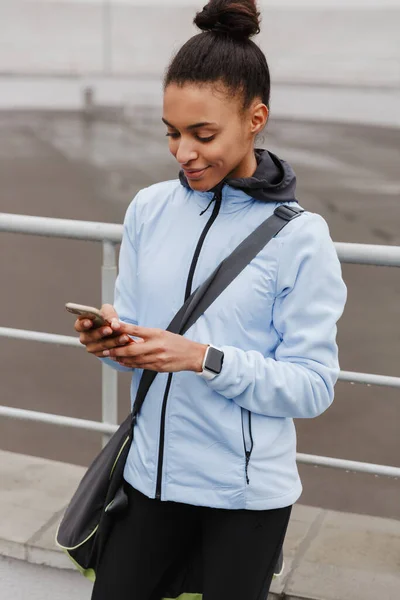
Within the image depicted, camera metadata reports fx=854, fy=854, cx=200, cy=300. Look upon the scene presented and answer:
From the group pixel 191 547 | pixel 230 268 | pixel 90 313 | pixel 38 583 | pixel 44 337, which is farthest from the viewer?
pixel 44 337

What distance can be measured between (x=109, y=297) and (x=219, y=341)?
0.97 metres

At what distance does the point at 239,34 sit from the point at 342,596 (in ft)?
4.62

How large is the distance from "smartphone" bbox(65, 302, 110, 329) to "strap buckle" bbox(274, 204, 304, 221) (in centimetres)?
36

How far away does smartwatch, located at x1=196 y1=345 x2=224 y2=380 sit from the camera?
1.44 meters

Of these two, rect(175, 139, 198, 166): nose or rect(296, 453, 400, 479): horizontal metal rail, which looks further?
rect(296, 453, 400, 479): horizontal metal rail

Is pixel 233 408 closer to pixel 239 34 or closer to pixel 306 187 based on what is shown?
pixel 239 34

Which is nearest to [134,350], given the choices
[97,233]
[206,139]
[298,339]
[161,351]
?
[161,351]

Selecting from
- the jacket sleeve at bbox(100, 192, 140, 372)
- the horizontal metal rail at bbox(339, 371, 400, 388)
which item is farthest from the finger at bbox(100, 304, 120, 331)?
the horizontal metal rail at bbox(339, 371, 400, 388)

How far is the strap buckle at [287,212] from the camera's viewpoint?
1508 millimetres

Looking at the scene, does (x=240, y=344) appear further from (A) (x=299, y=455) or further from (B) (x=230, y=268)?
(A) (x=299, y=455)

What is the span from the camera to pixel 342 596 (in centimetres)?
215

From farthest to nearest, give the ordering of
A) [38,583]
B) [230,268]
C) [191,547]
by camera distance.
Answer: [38,583] → [191,547] → [230,268]

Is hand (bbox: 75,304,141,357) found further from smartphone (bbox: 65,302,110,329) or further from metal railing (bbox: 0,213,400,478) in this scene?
metal railing (bbox: 0,213,400,478)

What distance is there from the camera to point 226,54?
1471mm
